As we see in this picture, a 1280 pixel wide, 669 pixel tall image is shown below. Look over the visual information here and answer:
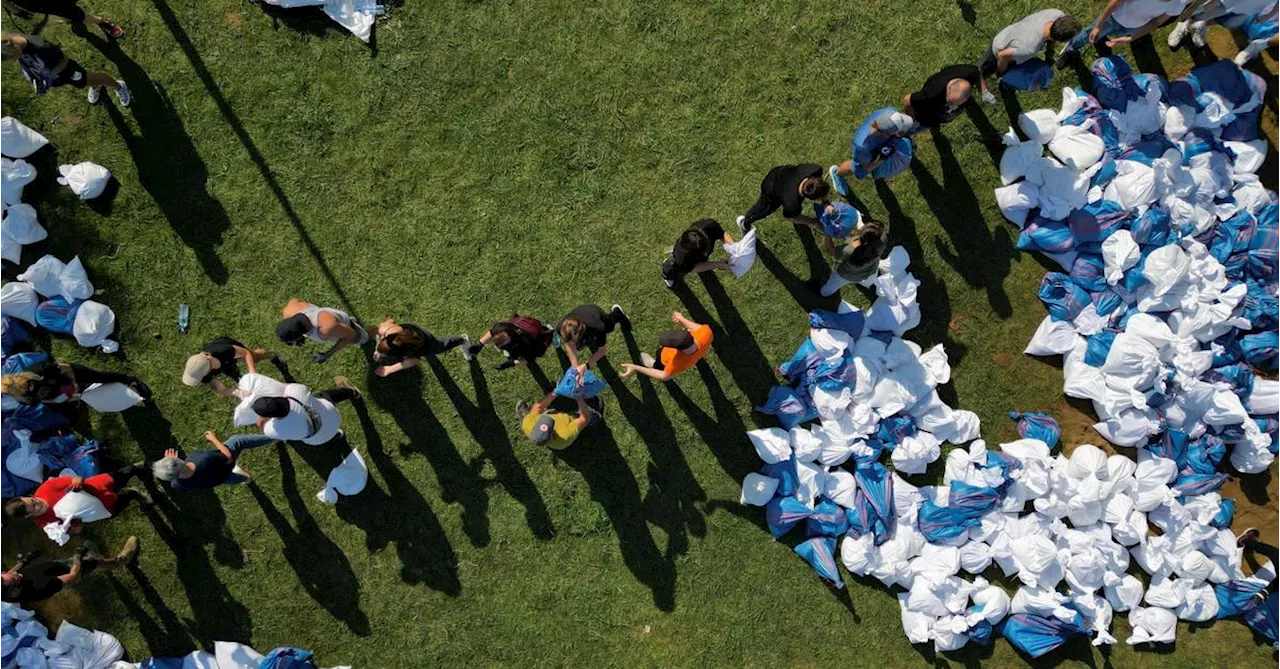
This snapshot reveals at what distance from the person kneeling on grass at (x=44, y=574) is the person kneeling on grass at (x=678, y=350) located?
5.79 m

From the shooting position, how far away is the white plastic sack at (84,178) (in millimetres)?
8055

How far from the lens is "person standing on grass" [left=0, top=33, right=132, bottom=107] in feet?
23.6

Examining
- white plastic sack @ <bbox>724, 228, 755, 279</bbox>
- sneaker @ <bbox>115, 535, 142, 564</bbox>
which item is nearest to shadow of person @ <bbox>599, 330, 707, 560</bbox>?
white plastic sack @ <bbox>724, 228, 755, 279</bbox>

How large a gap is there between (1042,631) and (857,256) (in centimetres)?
475

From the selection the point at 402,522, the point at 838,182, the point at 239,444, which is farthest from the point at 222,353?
the point at 838,182

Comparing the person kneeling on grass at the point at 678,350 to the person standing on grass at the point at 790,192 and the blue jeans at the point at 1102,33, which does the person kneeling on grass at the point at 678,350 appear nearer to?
the person standing on grass at the point at 790,192

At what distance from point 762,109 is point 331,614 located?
24.4 feet

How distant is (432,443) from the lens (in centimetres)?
821

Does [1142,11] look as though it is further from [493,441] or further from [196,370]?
[196,370]

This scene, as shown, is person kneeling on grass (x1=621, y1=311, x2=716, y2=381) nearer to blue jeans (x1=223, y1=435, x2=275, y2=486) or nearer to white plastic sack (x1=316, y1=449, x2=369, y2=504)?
white plastic sack (x1=316, y1=449, x2=369, y2=504)

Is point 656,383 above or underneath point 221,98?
underneath

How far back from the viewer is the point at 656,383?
27.2 feet

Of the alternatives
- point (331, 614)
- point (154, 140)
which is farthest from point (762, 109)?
point (331, 614)

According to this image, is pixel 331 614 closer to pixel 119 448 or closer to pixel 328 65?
pixel 119 448
